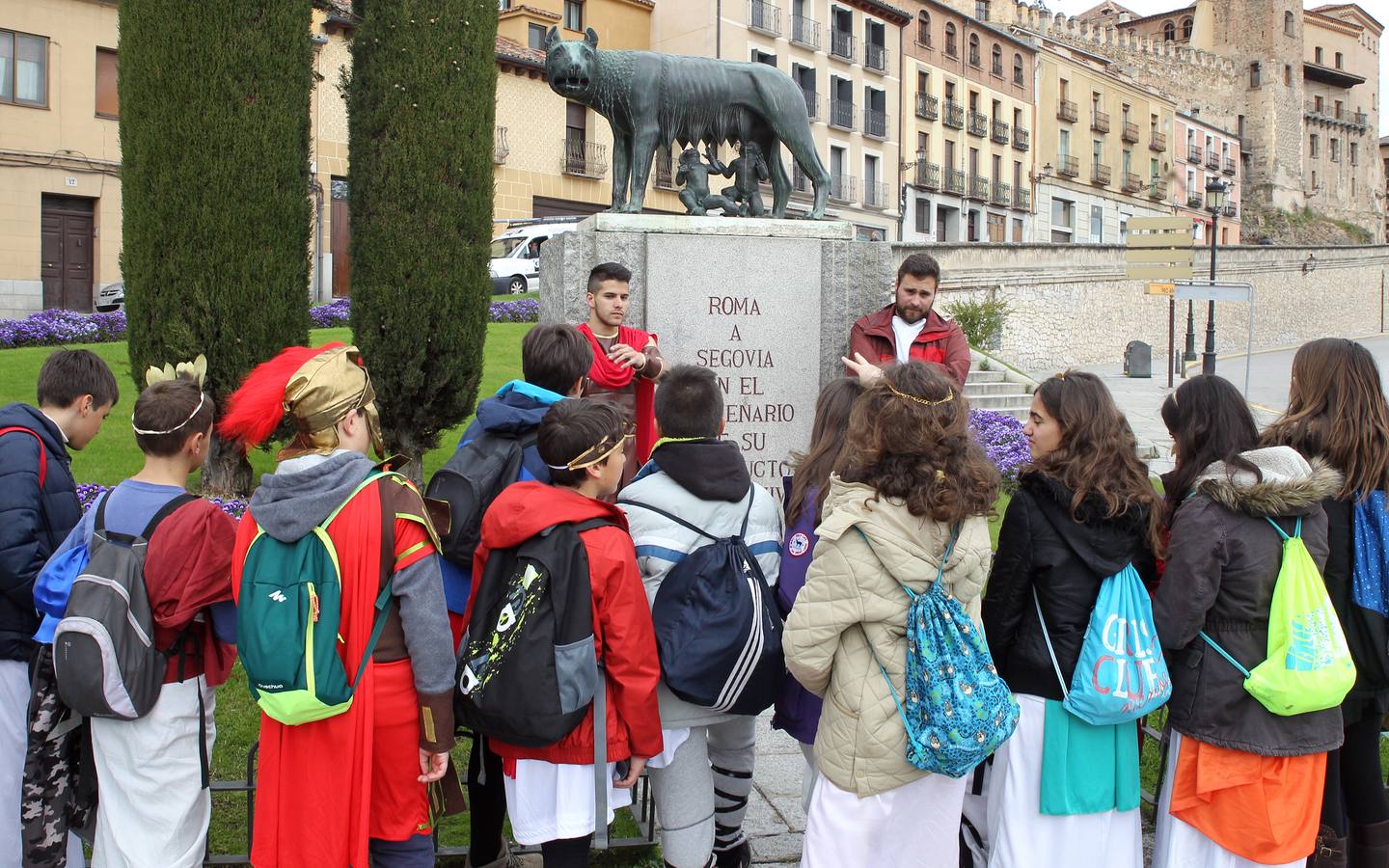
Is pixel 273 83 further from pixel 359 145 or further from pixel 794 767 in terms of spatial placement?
pixel 794 767

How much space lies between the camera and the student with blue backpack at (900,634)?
9.46ft

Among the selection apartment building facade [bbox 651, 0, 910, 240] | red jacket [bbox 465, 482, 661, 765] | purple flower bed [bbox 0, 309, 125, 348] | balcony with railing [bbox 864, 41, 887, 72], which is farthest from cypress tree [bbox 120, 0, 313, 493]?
balcony with railing [bbox 864, 41, 887, 72]

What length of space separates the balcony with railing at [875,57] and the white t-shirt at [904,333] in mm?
41189

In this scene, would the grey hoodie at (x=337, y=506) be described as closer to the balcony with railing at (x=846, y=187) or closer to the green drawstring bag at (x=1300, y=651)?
the green drawstring bag at (x=1300, y=651)

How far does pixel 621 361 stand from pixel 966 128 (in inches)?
1893

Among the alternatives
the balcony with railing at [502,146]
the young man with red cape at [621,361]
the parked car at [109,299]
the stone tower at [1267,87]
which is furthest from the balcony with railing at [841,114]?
the young man with red cape at [621,361]

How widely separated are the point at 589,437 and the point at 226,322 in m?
7.07

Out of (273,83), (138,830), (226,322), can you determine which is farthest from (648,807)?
(273,83)

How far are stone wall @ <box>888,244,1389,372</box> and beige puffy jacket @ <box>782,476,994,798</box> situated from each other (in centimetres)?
2221

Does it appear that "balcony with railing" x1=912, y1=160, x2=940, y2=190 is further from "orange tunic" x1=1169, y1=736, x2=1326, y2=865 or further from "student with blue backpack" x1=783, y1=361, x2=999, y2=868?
"student with blue backpack" x1=783, y1=361, x2=999, y2=868

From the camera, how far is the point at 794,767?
16.0ft

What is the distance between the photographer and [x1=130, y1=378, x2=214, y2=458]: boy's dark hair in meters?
3.12

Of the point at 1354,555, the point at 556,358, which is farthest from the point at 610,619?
the point at 1354,555

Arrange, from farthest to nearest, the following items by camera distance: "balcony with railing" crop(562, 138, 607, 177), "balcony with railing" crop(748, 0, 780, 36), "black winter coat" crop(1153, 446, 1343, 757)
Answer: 1. "balcony with railing" crop(748, 0, 780, 36)
2. "balcony with railing" crop(562, 138, 607, 177)
3. "black winter coat" crop(1153, 446, 1343, 757)
